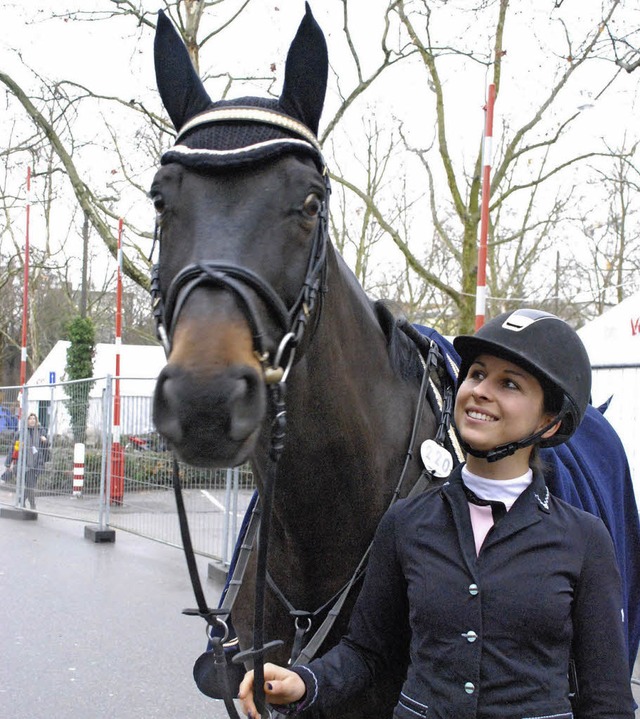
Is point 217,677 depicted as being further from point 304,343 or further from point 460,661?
point 304,343

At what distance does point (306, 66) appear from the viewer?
188 centimetres

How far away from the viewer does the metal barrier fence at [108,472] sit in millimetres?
7227

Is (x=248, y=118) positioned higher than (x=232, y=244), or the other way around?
(x=248, y=118)

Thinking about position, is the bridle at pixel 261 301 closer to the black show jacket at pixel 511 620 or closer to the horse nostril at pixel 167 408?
the horse nostril at pixel 167 408

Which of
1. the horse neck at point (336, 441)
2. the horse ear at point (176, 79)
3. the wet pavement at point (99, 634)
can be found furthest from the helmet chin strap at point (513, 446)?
the wet pavement at point (99, 634)

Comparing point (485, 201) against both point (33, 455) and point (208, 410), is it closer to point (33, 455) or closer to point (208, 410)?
point (33, 455)

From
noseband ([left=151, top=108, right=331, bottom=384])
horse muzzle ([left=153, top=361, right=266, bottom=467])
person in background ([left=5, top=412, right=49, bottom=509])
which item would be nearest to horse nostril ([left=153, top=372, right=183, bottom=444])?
horse muzzle ([left=153, top=361, right=266, bottom=467])

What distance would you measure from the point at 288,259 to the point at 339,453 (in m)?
0.65

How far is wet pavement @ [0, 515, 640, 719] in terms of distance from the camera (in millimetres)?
4582

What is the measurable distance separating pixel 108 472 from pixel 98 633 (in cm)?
346

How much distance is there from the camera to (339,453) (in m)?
2.12

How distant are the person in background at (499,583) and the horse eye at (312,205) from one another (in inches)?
18.3

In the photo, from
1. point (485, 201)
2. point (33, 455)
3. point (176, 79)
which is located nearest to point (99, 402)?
point (33, 455)

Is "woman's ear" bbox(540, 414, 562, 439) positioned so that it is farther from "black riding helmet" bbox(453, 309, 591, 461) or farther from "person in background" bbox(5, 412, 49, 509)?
"person in background" bbox(5, 412, 49, 509)
